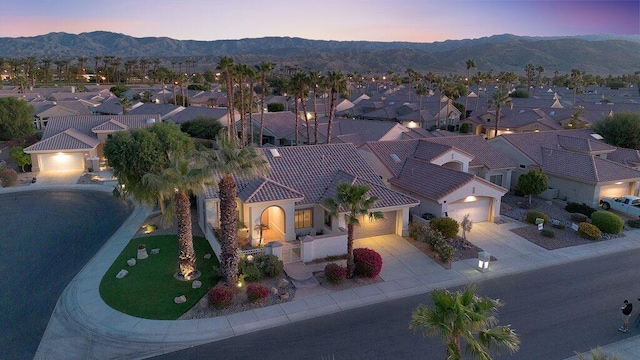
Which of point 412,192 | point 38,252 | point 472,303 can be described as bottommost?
point 38,252

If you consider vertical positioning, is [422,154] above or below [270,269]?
above

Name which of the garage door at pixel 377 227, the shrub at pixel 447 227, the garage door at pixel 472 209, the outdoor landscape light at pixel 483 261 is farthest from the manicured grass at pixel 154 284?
the garage door at pixel 472 209

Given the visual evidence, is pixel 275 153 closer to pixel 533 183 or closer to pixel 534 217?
pixel 534 217

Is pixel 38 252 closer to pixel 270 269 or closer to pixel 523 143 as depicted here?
pixel 270 269

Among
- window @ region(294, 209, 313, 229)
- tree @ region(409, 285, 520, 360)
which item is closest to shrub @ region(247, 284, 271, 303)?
window @ region(294, 209, 313, 229)

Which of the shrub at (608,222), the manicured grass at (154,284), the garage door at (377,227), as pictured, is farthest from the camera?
the shrub at (608,222)

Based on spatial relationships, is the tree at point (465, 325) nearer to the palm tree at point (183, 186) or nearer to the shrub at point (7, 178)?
the palm tree at point (183, 186)

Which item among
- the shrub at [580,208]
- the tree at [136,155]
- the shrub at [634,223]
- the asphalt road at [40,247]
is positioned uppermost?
the tree at [136,155]

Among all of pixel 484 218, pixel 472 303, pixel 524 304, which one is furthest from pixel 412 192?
pixel 472 303
